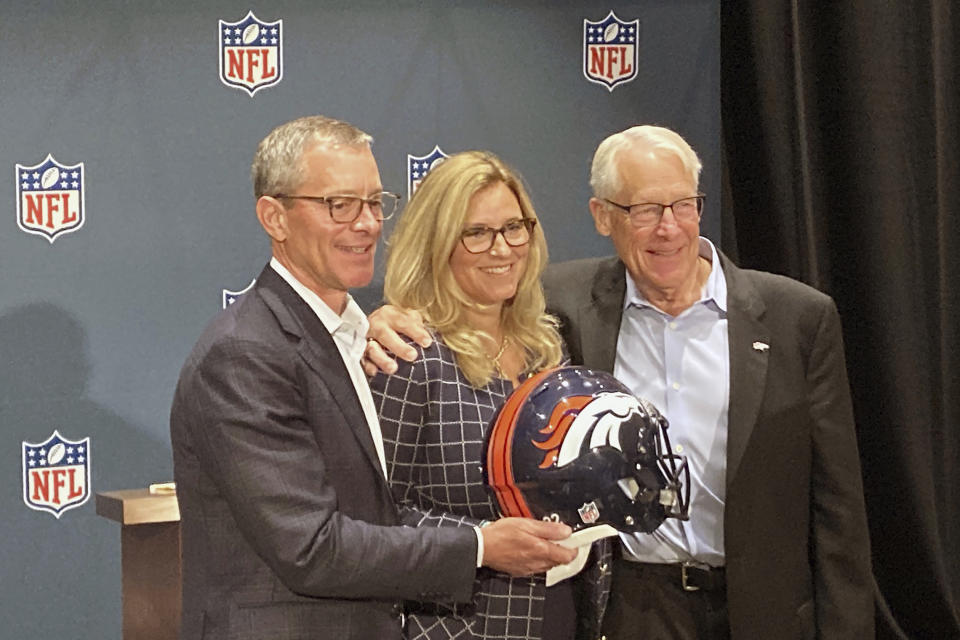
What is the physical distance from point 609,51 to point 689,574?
6.15 ft

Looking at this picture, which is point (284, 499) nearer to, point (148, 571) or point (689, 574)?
point (689, 574)

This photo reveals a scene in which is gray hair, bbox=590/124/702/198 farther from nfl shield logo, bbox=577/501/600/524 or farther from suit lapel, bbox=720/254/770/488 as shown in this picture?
nfl shield logo, bbox=577/501/600/524

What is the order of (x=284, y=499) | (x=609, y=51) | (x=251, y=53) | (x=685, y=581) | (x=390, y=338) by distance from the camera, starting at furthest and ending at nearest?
(x=609, y=51) < (x=251, y=53) < (x=685, y=581) < (x=390, y=338) < (x=284, y=499)

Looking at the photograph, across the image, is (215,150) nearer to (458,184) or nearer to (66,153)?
(66,153)

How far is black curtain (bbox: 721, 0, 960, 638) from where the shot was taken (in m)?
4.95

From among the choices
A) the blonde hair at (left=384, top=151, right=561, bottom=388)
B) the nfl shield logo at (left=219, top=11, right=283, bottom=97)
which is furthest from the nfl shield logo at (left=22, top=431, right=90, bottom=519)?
the blonde hair at (left=384, top=151, right=561, bottom=388)

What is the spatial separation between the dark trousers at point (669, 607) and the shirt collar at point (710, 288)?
0.62 metres

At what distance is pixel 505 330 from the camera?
3.07 meters

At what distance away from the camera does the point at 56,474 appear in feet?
12.9

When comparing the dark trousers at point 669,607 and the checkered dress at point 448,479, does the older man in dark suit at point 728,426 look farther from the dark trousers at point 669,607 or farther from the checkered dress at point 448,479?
the checkered dress at point 448,479

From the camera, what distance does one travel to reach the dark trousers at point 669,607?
3.14m

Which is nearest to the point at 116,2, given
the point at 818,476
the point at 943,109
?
the point at 818,476

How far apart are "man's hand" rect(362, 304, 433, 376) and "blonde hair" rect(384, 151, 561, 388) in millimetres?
55

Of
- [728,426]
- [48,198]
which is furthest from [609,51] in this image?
[48,198]
